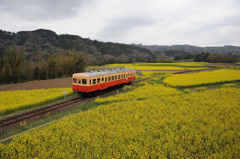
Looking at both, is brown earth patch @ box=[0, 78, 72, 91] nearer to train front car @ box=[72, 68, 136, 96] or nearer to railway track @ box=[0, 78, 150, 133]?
train front car @ box=[72, 68, 136, 96]

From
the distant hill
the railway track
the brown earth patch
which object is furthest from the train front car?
the distant hill

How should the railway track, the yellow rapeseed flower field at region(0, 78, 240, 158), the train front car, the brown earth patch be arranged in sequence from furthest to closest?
1. the brown earth patch
2. the train front car
3. the railway track
4. the yellow rapeseed flower field at region(0, 78, 240, 158)

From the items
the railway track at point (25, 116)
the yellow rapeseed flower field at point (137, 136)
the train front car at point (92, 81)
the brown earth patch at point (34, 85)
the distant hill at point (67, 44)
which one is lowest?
the railway track at point (25, 116)

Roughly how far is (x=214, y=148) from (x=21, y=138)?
10203mm

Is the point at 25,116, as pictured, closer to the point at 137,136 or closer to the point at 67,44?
the point at 137,136

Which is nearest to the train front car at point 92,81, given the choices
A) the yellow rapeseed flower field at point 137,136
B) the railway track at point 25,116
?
the railway track at point 25,116

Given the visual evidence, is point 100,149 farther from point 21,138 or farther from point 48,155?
point 21,138

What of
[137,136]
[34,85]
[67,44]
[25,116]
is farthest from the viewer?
[67,44]

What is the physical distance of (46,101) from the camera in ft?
51.4

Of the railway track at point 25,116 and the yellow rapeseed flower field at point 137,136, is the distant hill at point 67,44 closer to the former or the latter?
the railway track at point 25,116

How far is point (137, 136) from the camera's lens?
27.3 feet

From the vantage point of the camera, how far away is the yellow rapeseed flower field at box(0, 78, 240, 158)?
22.9 feet

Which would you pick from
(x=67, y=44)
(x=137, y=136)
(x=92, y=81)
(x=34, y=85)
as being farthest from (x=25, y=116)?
(x=67, y=44)

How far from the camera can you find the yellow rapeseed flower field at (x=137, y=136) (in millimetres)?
6969
